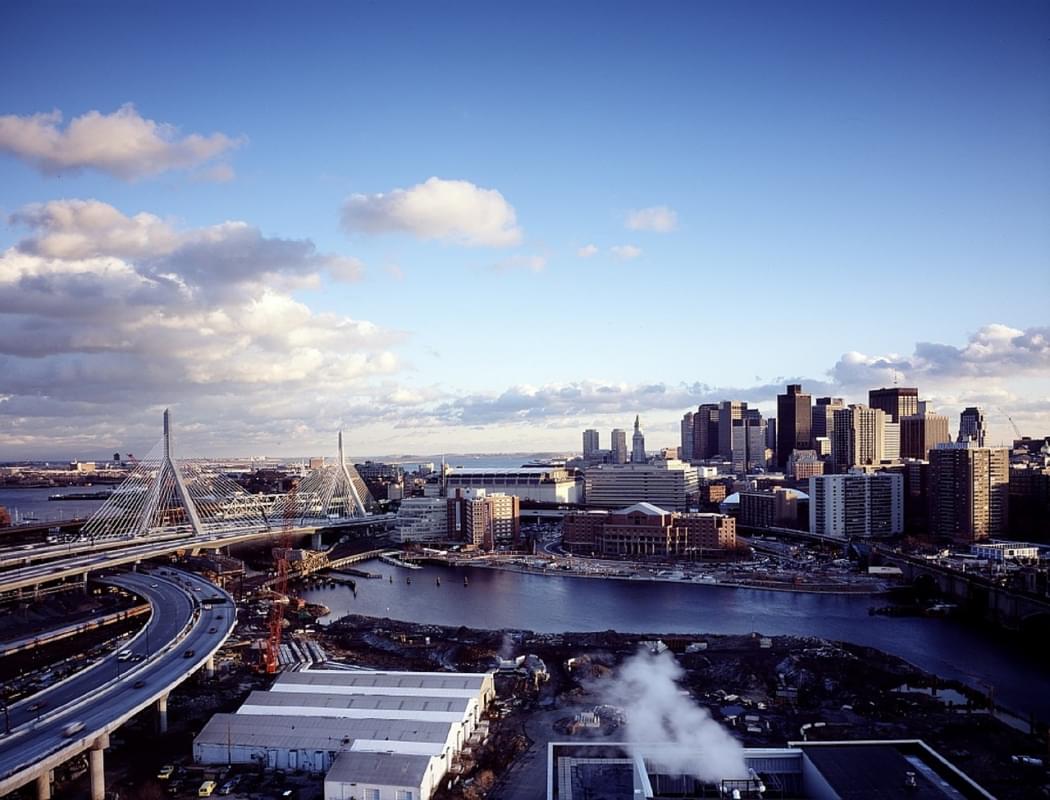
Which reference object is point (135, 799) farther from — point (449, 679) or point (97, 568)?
point (97, 568)

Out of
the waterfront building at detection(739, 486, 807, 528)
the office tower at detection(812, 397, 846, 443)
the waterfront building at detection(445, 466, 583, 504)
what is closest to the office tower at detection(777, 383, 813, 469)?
the office tower at detection(812, 397, 846, 443)

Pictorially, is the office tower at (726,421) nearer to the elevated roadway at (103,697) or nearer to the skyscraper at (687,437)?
the skyscraper at (687,437)

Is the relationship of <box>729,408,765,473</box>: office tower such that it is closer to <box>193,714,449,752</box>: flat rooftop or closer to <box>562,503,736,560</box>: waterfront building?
<box>562,503,736,560</box>: waterfront building

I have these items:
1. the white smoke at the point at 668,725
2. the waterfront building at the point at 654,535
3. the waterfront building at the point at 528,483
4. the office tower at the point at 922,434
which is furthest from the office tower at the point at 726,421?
the white smoke at the point at 668,725

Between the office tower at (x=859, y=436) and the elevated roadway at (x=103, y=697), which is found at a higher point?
the office tower at (x=859, y=436)

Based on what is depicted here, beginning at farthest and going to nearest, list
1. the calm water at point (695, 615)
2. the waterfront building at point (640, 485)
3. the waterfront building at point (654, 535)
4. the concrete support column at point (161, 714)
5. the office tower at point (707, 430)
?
the office tower at point (707, 430)
the waterfront building at point (640, 485)
the waterfront building at point (654, 535)
the calm water at point (695, 615)
the concrete support column at point (161, 714)

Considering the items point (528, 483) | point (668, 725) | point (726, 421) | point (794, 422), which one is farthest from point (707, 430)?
point (668, 725)
